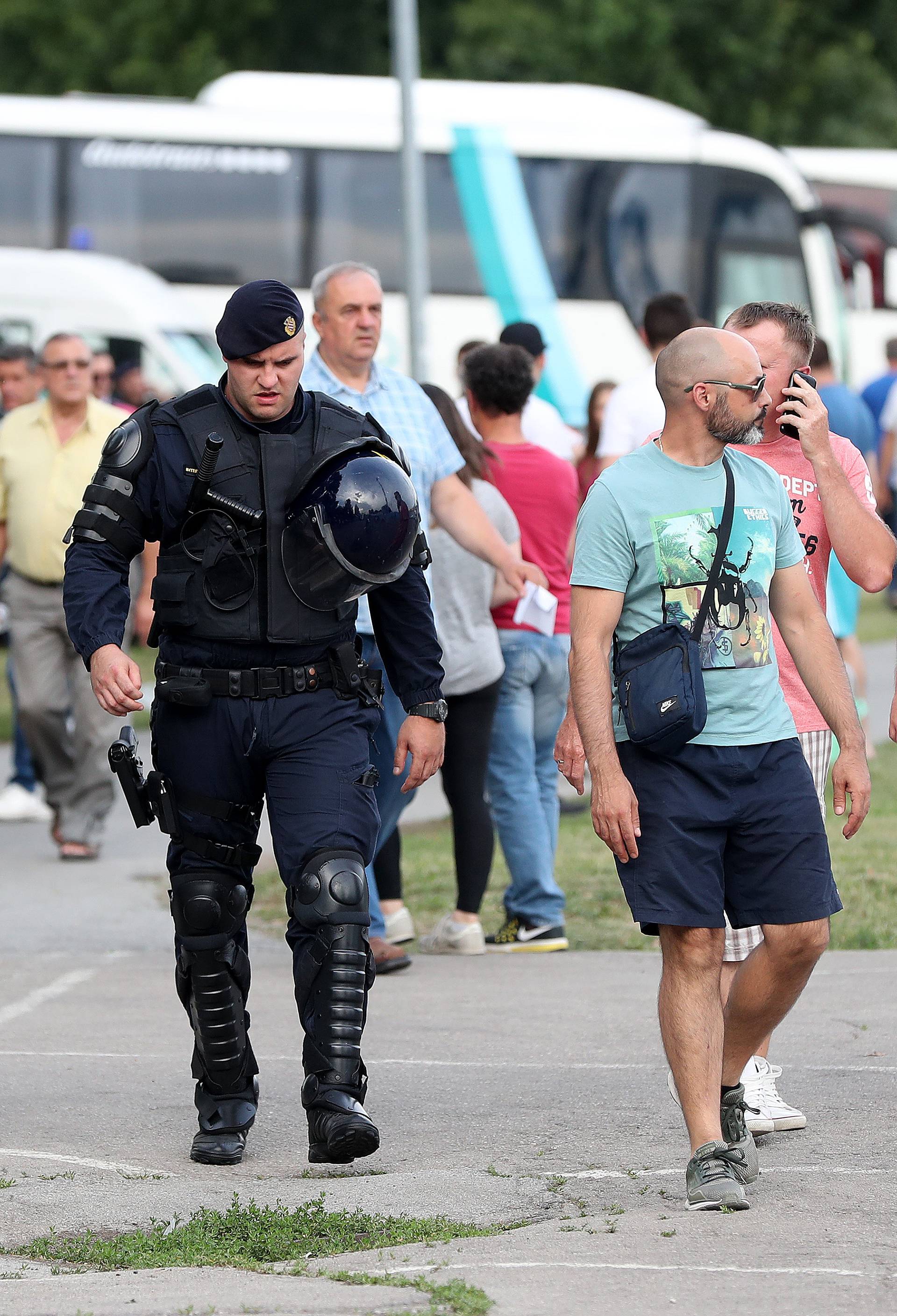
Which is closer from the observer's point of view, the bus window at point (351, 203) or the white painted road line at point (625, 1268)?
the white painted road line at point (625, 1268)

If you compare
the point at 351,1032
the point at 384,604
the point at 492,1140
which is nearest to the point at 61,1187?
the point at 351,1032

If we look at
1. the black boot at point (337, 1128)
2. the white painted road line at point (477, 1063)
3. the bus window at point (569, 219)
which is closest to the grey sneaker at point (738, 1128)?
the black boot at point (337, 1128)

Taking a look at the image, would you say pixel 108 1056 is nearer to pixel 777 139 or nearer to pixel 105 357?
pixel 105 357

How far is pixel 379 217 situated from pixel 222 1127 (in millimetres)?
17807

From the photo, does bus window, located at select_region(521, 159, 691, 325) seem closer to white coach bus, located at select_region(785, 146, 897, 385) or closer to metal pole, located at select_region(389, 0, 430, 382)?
white coach bus, located at select_region(785, 146, 897, 385)

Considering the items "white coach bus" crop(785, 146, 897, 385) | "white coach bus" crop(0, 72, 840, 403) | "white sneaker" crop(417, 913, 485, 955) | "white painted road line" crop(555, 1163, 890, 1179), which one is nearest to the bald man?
"white painted road line" crop(555, 1163, 890, 1179)

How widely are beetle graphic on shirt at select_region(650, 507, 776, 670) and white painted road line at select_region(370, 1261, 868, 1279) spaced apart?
1.20 metres

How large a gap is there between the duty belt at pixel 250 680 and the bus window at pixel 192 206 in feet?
56.3

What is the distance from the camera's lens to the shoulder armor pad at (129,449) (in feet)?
15.1

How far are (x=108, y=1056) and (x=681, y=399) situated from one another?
2598 mm

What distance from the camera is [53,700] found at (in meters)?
8.93

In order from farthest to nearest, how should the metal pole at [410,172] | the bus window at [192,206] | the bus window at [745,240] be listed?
the bus window at [745,240]
the bus window at [192,206]
the metal pole at [410,172]

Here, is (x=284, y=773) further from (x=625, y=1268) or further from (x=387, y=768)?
(x=387, y=768)

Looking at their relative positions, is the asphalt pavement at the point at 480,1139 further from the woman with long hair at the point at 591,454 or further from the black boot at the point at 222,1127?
the woman with long hair at the point at 591,454
